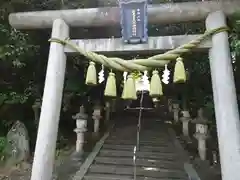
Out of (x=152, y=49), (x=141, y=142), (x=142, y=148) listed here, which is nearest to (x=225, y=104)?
(x=152, y=49)

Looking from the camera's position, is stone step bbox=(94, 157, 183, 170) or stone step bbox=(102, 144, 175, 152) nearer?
stone step bbox=(94, 157, 183, 170)

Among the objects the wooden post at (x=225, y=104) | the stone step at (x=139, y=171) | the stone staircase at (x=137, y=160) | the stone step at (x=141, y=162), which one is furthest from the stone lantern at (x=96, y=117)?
the wooden post at (x=225, y=104)

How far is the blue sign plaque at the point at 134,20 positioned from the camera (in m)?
3.80

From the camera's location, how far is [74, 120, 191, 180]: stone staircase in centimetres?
501

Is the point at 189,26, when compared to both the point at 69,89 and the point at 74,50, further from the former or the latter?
the point at 69,89

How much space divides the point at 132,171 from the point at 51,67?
271 cm

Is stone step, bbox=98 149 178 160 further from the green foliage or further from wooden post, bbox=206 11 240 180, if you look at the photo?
wooden post, bbox=206 11 240 180

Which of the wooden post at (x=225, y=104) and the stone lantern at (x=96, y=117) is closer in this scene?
the wooden post at (x=225, y=104)

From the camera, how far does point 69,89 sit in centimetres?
720

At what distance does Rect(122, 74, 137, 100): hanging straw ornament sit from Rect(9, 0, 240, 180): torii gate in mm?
519

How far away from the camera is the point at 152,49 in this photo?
3.83 meters

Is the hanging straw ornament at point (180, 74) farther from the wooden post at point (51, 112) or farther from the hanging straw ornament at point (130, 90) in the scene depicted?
the wooden post at point (51, 112)

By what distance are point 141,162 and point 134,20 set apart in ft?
10.7

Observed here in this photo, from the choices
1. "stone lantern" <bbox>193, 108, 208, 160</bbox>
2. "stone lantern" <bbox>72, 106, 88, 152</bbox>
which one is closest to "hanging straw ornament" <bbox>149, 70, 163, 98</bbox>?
"stone lantern" <bbox>193, 108, 208, 160</bbox>
